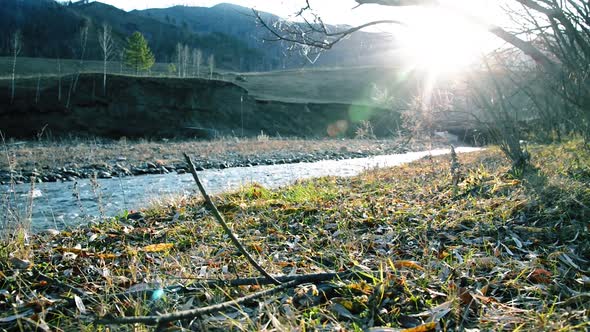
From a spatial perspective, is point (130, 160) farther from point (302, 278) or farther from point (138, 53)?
point (138, 53)

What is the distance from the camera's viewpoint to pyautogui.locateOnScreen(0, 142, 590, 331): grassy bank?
172 cm

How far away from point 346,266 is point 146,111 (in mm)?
32741

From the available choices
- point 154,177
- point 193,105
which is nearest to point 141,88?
point 193,105

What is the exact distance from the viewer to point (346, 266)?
2.30m

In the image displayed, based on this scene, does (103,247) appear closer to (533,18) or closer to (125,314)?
(125,314)

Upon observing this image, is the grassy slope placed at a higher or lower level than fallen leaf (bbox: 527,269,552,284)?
higher

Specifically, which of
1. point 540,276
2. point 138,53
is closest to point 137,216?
point 540,276

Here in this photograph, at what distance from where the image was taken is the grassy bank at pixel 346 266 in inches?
67.7

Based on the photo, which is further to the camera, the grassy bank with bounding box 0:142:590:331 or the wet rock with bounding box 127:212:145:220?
the wet rock with bounding box 127:212:145:220

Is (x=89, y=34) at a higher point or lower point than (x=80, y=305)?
higher

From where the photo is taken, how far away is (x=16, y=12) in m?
107

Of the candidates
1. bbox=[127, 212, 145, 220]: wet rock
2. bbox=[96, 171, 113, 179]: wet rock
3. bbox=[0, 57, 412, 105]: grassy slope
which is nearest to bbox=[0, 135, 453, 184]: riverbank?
bbox=[96, 171, 113, 179]: wet rock

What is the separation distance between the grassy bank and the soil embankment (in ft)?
81.1

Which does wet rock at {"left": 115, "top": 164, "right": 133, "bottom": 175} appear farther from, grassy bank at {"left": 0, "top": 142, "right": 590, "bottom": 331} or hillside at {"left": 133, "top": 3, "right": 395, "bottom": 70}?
grassy bank at {"left": 0, "top": 142, "right": 590, "bottom": 331}
